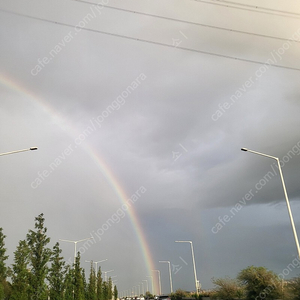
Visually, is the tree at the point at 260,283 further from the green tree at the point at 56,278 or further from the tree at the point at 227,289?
the green tree at the point at 56,278

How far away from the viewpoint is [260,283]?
102ft

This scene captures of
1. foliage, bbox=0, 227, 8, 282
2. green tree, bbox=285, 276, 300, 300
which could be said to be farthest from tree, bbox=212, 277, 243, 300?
foliage, bbox=0, 227, 8, 282

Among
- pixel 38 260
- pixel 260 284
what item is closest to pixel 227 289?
pixel 260 284

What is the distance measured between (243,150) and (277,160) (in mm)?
2751

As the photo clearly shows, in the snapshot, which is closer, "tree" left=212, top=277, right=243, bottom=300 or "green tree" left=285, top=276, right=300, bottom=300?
"green tree" left=285, top=276, right=300, bottom=300

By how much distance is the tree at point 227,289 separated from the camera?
38375mm

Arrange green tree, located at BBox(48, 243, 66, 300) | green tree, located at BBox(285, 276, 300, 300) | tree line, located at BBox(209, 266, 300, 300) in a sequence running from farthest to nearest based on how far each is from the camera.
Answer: green tree, located at BBox(48, 243, 66, 300) < tree line, located at BBox(209, 266, 300, 300) < green tree, located at BBox(285, 276, 300, 300)

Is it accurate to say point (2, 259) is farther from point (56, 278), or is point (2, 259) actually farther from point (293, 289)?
point (293, 289)

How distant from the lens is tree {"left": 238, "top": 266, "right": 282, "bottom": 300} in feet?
95.9

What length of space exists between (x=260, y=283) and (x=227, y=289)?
9.28 metres

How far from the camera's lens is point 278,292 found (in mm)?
28500

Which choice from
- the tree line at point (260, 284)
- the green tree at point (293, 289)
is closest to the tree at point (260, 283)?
the tree line at point (260, 284)

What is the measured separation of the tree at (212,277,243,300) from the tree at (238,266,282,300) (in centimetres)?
489

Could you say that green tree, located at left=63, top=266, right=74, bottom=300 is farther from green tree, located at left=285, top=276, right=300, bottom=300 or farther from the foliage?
green tree, located at left=285, top=276, right=300, bottom=300
